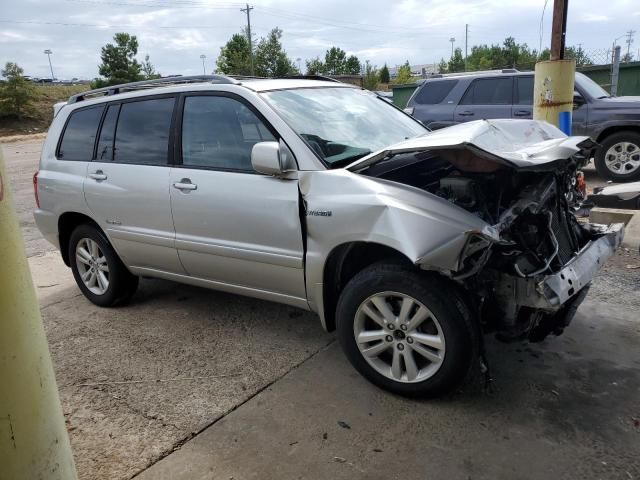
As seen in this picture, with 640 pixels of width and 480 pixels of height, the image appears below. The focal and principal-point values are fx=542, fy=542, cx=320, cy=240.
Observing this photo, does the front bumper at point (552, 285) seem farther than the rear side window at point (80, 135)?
No

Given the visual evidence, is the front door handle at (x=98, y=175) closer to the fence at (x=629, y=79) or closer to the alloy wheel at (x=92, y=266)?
the alloy wheel at (x=92, y=266)

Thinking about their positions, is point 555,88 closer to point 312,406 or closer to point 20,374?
point 312,406

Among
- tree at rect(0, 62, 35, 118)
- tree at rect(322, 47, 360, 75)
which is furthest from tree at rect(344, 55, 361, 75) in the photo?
tree at rect(0, 62, 35, 118)

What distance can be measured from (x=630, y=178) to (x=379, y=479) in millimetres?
8412

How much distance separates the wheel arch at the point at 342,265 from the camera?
3270 mm

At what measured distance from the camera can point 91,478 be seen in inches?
104

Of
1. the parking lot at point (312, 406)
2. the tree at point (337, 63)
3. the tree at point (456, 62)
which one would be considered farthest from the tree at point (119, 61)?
the parking lot at point (312, 406)

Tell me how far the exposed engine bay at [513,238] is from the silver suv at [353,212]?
0.03 ft

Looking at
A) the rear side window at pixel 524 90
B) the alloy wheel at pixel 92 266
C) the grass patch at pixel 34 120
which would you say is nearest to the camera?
the alloy wheel at pixel 92 266

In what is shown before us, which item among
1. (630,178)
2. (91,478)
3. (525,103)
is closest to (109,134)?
(91,478)

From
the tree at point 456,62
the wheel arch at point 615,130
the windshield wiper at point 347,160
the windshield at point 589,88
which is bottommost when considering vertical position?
the wheel arch at point 615,130

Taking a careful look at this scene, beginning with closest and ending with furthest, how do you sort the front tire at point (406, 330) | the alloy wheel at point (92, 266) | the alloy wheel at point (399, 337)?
the front tire at point (406, 330) < the alloy wheel at point (399, 337) < the alloy wheel at point (92, 266)

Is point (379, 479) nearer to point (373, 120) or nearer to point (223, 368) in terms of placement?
point (223, 368)

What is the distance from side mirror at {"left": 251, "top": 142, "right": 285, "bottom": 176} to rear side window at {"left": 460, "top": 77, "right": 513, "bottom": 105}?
7747mm
